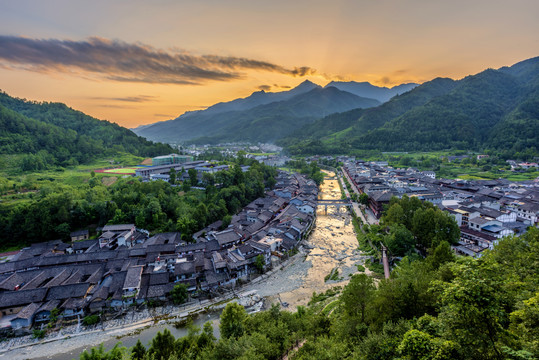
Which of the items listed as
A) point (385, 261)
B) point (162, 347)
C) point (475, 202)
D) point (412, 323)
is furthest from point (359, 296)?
point (475, 202)

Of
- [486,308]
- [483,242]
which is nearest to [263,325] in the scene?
[486,308]

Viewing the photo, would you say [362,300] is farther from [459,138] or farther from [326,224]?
[459,138]

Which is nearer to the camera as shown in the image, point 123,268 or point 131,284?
point 131,284

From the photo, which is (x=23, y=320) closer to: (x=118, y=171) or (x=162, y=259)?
(x=162, y=259)

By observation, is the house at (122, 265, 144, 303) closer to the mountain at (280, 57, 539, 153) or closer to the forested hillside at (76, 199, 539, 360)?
the forested hillside at (76, 199, 539, 360)

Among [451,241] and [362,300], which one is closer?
[362,300]

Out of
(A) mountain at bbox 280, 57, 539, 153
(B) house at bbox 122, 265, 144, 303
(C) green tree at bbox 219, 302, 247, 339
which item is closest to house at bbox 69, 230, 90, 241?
(B) house at bbox 122, 265, 144, 303
